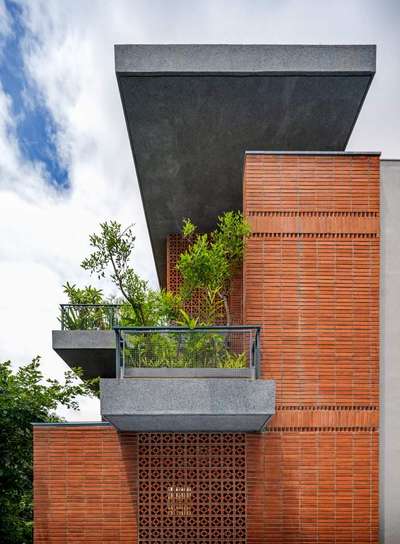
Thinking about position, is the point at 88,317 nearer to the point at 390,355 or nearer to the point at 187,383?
the point at 187,383

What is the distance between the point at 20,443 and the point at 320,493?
966 centimetres

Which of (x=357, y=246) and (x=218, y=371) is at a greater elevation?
(x=357, y=246)

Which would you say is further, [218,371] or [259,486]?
[259,486]

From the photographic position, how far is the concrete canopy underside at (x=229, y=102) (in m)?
8.23

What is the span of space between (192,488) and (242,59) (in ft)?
24.1

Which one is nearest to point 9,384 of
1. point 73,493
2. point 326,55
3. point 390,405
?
point 73,493

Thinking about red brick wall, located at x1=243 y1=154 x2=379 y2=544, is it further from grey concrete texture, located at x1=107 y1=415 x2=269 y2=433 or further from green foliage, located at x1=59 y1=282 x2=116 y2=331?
green foliage, located at x1=59 y1=282 x2=116 y2=331

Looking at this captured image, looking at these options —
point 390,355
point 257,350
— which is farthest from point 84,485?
point 390,355

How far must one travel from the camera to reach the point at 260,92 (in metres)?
8.70

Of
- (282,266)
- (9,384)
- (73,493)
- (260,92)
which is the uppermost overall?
(260,92)

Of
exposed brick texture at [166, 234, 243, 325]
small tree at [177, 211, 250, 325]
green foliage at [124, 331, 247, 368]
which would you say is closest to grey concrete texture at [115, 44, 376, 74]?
small tree at [177, 211, 250, 325]

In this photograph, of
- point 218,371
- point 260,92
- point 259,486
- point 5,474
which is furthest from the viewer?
point 5,474

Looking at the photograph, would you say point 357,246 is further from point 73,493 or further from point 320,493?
point 73,493

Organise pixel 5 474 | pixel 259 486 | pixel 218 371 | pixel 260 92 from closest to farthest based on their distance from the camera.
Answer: pixel 218 371 < pixel 259 486 < pixel 260 92 < pixel 5 474
